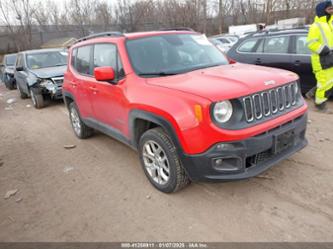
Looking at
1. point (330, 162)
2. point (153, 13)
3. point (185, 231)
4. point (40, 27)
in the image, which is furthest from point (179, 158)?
point (40, 27)

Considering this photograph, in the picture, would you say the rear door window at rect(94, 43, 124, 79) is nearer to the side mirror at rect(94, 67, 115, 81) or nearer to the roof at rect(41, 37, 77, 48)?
the side mirror at rect(94, 67, 115, 81)

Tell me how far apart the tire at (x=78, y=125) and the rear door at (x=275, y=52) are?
4.51 m

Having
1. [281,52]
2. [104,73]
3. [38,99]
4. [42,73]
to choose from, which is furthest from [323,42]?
[38,99]

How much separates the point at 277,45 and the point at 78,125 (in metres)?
4.96

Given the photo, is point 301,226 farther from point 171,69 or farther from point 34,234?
point 34,234

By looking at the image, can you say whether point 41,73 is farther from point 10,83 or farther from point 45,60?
point 10,83

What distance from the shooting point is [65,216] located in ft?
10.2

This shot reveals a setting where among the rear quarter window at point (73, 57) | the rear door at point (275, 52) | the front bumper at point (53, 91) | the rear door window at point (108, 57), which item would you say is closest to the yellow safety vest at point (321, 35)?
the rear door at point (275, 52)

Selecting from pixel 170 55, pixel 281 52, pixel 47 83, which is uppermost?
pixel 170 55

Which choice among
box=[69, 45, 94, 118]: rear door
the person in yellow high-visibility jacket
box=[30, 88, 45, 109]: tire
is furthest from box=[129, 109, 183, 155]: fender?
box=[30, 88, 45, 109]: tire

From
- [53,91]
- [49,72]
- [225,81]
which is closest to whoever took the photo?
[225,81]

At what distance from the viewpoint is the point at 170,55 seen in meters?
3.65

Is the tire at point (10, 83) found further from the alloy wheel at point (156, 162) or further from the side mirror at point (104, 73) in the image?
the alloy wheel at point (156, 162)

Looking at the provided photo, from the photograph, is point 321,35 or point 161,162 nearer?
point 161,162
